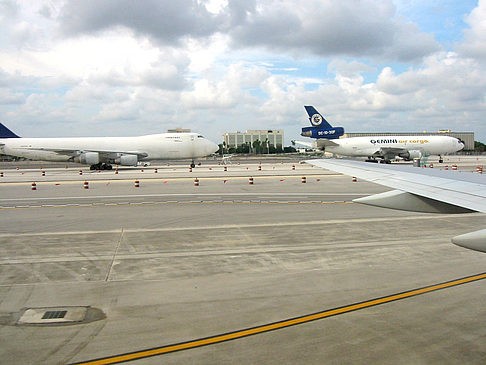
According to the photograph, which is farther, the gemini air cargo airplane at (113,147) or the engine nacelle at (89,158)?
the gemini air cargo airplane at (113,147)

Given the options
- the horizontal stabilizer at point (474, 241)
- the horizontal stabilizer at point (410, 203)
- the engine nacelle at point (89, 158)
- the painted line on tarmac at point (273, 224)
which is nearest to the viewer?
the horizontal stabilizer at point (474, 241)

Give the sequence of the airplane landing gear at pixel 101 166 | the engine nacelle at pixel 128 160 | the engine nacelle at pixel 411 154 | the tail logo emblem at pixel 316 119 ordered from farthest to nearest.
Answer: the tail logo emblem at pixel 316 119 < the engine nacelle at pixel 411 154 < the airplane landing gear at pixel 101 166 < the engine nacelle at pixel 128 160

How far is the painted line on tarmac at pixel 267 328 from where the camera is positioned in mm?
4922

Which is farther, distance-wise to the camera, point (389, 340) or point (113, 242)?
point (113, 242)

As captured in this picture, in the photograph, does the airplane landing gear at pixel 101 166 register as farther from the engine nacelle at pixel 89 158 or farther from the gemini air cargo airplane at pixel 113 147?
the engine nacelle at pixel 89 158

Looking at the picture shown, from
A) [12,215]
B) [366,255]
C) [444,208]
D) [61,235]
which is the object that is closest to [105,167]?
[12,215]

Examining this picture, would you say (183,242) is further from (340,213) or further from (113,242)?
(340,213)

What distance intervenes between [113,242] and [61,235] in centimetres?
219

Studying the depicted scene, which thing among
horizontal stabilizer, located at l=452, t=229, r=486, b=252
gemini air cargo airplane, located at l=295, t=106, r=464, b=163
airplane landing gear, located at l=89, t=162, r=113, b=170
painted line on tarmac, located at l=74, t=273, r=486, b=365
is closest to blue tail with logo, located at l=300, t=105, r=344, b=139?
gemini air cargo airplane, located at l=295, t=106, r=464, b=163

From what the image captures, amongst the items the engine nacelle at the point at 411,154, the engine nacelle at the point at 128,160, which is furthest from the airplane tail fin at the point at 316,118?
the engine nacelle at the point at 128,160

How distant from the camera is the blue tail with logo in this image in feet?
181

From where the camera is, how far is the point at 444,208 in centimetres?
637

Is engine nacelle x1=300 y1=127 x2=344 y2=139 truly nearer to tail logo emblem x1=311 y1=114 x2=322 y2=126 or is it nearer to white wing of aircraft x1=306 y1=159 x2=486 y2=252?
tail logo emblem x1=311 y1=114 x2=322 y2=126

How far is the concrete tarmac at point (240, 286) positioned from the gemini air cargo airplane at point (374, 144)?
39402 millimetres
